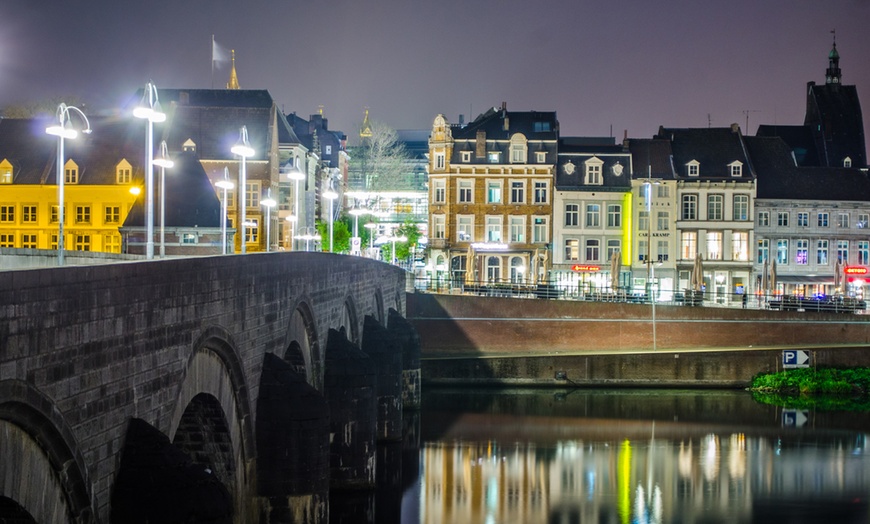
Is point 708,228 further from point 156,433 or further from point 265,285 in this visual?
point 156,433

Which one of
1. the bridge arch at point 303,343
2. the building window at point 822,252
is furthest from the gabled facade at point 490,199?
the bridge arch at point 303,343

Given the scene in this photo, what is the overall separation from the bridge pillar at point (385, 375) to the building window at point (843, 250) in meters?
46.6

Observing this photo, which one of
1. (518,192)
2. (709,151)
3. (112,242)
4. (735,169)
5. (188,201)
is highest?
(709,151)

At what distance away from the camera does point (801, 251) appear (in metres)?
79.2

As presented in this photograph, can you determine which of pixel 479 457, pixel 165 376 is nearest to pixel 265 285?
pixel 165 376

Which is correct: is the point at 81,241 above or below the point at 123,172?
below

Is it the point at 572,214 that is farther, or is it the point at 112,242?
the point at 572,214

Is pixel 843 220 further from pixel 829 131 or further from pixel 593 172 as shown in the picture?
pixel 593 172

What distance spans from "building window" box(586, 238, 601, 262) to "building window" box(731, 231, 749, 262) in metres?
8.73

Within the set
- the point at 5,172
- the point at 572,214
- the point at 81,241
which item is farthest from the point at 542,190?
the point at 5,172

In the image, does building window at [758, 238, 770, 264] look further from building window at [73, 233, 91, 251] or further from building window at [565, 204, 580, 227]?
building window at [73, 233, 91, 251]

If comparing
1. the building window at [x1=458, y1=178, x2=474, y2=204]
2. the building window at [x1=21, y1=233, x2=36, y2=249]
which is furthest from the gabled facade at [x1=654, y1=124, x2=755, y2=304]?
the building window at [x1=21, y1=233, x2=36, y2=249]

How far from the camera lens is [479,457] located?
128 ft

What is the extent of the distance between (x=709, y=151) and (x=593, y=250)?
1020cm
